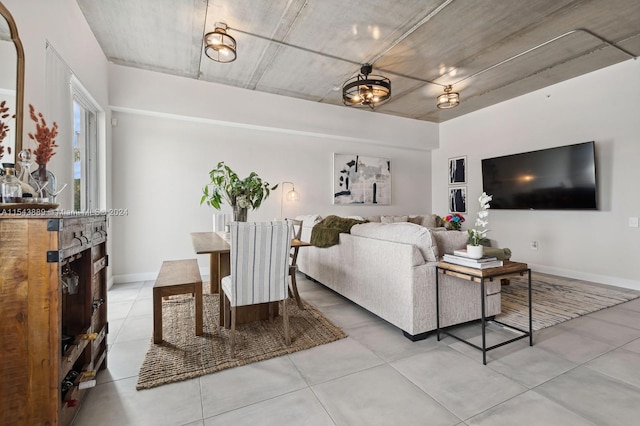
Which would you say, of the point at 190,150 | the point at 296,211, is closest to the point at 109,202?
the point at 190,150

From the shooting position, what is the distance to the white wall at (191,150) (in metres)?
4.11

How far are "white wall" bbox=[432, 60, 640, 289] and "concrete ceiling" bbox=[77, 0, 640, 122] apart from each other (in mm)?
266

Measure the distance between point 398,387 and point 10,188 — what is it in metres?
2.27

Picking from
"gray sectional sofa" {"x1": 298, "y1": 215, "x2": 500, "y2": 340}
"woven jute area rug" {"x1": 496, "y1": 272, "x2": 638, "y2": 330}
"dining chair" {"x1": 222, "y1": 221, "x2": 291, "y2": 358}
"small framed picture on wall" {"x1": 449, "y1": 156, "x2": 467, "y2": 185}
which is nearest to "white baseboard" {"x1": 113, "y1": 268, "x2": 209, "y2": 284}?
Result: "dining chair" {"x1": 222, "y1": 221, "x2": 291, "y2": 358}

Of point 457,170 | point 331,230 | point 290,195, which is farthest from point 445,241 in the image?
point 457,170

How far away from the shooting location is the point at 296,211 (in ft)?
17.6

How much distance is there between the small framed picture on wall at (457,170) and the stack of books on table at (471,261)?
4552 millimetres

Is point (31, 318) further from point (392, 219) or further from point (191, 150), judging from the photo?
point (392, 219)

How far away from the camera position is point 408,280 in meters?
2.28

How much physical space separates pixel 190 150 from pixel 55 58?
2272mm

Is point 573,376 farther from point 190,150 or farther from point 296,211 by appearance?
point 190,150

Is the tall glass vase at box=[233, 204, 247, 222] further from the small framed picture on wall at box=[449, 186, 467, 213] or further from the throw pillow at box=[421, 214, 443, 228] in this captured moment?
the small framed picture on wall at box=[449, 186, 467, 213]

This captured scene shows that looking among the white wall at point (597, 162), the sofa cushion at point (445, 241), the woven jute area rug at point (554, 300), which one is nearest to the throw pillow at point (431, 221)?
the white wall at point (597, 162)

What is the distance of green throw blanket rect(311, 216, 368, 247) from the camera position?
130 inches
